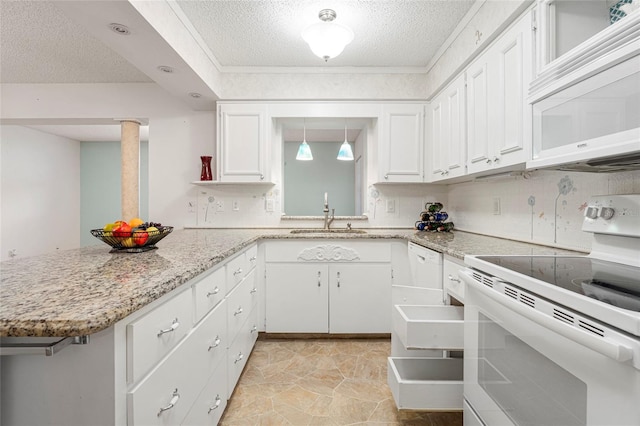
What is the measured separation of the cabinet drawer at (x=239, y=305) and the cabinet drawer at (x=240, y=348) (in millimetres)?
55

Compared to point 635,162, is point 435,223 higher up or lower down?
lower down

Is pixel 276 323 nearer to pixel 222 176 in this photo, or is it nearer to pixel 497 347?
pixel 222 176

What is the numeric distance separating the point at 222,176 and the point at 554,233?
246 cm

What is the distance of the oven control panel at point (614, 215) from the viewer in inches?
41.0

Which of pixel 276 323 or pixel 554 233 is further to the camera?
pixel 276 323

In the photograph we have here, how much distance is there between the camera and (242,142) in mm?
2799

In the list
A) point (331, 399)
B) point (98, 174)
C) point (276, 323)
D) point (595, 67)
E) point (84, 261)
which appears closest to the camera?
point (595, 67)

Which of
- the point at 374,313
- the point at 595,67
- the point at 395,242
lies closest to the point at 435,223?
the point at 395,242

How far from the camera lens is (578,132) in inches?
41.6

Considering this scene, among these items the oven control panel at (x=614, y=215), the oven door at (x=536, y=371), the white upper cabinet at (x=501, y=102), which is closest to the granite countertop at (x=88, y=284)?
the oven control panel at (x=614, y=215)

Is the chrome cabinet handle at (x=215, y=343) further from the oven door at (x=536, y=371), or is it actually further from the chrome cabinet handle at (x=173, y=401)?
the oven door at (x=536, y=371)

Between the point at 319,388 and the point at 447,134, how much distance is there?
201 centimetres

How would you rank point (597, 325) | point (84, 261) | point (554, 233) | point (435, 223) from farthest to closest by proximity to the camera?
point (435, 223) < point (554, 233) < point (84, 261) < point (597, 325)

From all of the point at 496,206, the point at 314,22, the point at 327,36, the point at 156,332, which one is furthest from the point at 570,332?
the point at 314,22
